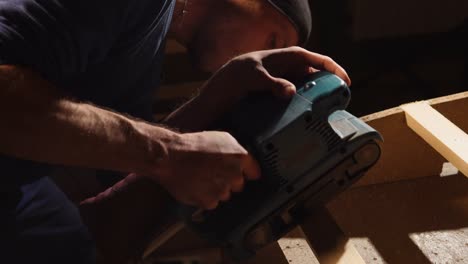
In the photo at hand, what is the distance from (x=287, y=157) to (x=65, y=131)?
37 cm

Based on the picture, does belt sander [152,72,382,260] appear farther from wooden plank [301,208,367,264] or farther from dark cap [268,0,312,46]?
dark cap [268,0,312,46]

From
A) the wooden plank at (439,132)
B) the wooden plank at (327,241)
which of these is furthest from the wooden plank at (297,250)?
the wooden plank at (439,132)

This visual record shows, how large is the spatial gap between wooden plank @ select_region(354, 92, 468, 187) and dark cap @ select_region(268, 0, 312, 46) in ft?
0.96

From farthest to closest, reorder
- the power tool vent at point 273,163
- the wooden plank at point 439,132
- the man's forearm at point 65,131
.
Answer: the wooden plank at point 439,132, the power tool vent at point 273,163, the man's forearm at point 65,131

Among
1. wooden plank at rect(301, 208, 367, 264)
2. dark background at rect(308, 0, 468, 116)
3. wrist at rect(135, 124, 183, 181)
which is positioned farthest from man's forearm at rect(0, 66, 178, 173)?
dark background at rect(308, 0, 468, 116)

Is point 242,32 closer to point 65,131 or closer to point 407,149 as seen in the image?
point 407,149

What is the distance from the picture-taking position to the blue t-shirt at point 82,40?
707mm

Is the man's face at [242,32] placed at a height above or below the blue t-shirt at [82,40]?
above

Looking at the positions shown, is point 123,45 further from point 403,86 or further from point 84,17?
point 403,86

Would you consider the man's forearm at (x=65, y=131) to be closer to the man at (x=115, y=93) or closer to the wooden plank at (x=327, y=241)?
the man at (x=115, y=93)

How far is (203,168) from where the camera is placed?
802mm

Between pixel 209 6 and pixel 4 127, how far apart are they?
2.26ft

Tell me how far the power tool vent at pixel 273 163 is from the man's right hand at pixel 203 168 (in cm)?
5

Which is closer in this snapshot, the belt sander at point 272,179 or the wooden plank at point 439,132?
the belt sander at point 272,179
